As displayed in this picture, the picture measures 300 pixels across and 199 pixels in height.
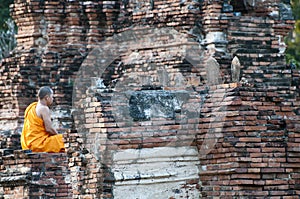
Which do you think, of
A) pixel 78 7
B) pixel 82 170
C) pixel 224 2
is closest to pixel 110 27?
pixel 78 7

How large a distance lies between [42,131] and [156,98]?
2661 millimetres

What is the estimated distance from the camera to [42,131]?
13.5 metres

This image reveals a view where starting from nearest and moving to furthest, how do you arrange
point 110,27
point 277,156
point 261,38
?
1. point 277,156
2. point 261,38
3. point 110,27

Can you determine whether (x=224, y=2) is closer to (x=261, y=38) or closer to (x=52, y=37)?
(x=261, y=38)

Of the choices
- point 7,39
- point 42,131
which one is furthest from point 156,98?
point 7,39

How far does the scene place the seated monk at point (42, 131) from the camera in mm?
13516

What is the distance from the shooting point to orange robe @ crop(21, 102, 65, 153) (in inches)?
532

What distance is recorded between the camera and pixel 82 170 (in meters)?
11.4

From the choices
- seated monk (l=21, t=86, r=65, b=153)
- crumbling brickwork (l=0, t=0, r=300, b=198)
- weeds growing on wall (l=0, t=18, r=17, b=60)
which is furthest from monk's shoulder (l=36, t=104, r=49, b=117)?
weeds growing on wall (l=0, t=18, r=17, b=60)

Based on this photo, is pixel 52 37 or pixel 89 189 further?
pixel 52 37

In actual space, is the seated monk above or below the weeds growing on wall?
below

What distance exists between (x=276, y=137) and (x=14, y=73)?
19.9 ft

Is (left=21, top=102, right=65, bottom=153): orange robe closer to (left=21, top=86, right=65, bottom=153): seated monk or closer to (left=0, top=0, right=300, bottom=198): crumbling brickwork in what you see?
(left=21, top=86, right=65, bottom=153): seated monk

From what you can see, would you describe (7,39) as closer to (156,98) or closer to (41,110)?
(41,110)
